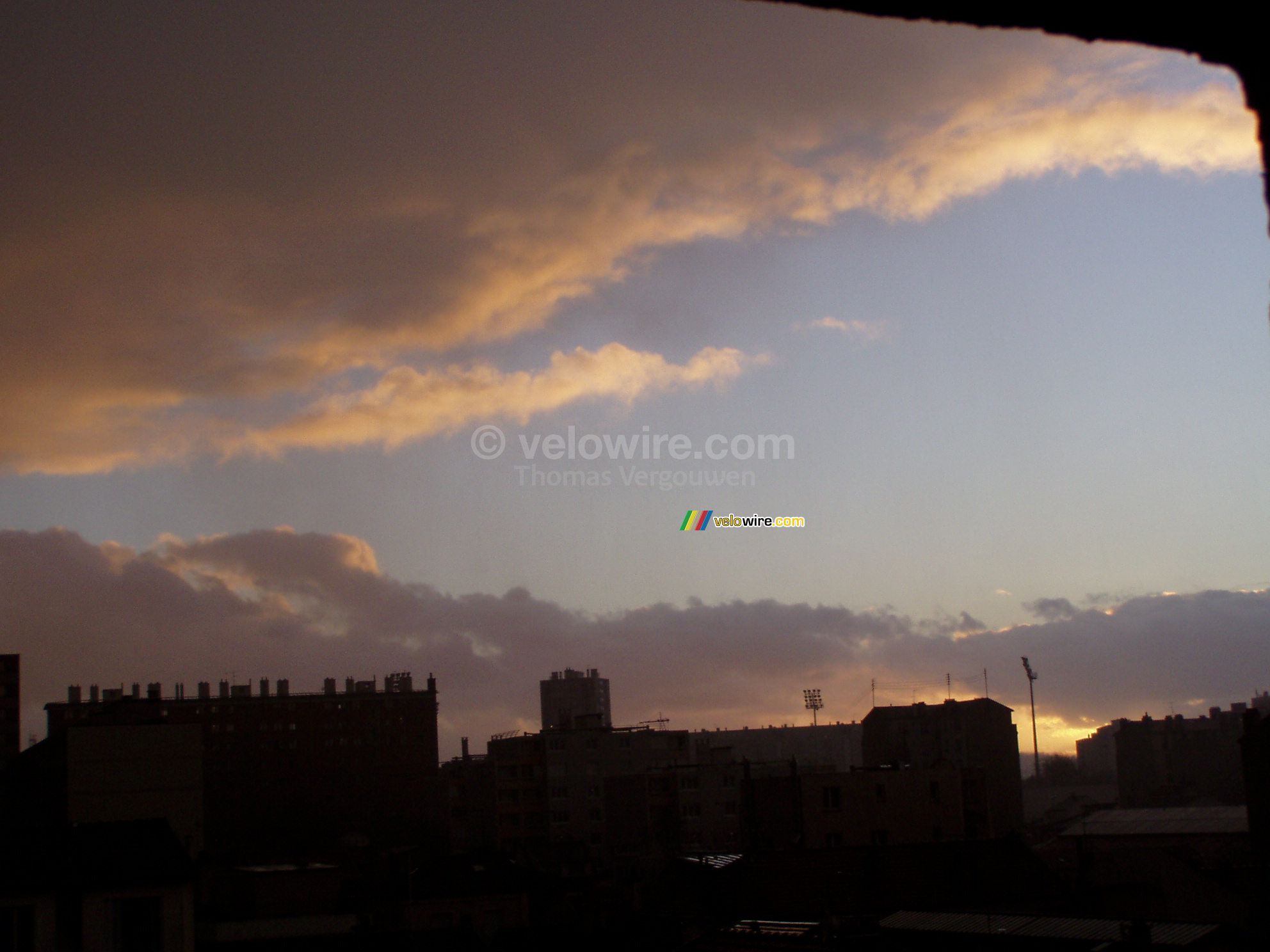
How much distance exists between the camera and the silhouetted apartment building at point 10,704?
410 ft

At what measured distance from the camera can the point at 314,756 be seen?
364 ft

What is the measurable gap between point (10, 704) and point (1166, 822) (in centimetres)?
11803

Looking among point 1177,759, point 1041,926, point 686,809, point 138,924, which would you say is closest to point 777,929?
point 1041,926

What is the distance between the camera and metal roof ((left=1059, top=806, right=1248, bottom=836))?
198 feet

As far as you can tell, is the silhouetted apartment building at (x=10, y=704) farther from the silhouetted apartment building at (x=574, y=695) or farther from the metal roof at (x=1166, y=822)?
the metal roof at (x=1166, y=822)

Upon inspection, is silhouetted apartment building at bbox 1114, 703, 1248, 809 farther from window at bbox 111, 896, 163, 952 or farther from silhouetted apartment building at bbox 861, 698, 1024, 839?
window at bbox 111, 896, 163, 952

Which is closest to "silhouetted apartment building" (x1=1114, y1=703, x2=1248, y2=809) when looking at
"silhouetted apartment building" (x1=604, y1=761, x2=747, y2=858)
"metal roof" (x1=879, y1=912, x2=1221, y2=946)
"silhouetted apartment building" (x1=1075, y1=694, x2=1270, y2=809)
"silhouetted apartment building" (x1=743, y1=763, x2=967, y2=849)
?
"silhouetted apartment building" (x1=1075, y1=694, x2=1270, y2=809)

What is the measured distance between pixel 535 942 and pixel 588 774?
5062 cm

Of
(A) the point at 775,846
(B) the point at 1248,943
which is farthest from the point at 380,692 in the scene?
(B) the point at 1248,943

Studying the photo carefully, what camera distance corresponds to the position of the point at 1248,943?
67.9ft

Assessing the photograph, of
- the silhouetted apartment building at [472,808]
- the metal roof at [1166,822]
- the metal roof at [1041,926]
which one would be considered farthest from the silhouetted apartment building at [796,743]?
the metal roof at [1041,926]

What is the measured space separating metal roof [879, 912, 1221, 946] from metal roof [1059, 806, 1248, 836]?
3778cm

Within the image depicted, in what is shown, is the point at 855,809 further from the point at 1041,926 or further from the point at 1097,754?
the point at 1097,754

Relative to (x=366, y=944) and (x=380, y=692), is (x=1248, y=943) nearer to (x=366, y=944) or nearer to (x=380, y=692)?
(x=366, y=944)
